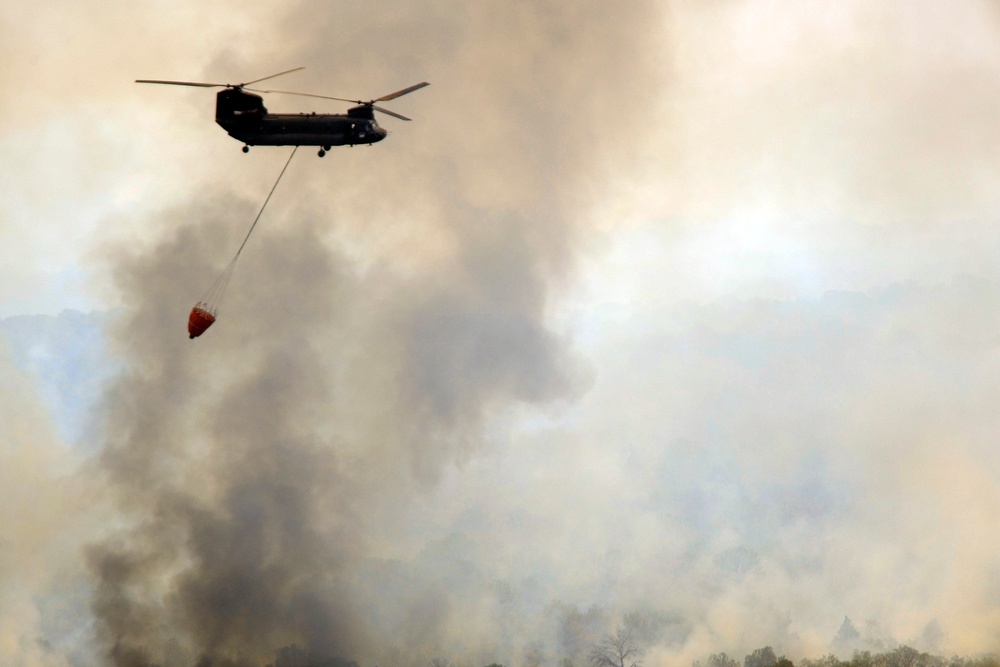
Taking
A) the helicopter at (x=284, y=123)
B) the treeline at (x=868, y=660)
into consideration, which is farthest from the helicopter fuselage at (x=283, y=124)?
the treeline at (x=868, y=660)

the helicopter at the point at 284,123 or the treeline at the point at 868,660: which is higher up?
the helicopter at the point at 284,123

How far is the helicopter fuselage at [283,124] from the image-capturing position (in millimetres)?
57062

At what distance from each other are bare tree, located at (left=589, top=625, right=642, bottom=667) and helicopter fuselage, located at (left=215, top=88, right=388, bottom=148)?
6085 cm

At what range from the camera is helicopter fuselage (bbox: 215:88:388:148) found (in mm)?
57062

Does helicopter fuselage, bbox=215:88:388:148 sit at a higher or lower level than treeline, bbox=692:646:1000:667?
higher

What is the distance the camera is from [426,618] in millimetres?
98812

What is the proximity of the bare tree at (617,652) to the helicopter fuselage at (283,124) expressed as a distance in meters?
60.9

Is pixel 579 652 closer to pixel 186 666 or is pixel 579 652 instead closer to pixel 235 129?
pixel 186 666

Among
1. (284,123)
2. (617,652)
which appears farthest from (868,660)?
(284,123)

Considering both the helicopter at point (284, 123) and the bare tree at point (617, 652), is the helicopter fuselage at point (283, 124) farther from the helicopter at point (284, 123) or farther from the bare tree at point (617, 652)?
the bare tree at point (617, 652)

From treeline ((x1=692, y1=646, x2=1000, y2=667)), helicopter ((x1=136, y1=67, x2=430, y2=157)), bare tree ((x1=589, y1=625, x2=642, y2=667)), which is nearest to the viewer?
helicopter ((x1=136, y1=67, x2=430, y2=157))

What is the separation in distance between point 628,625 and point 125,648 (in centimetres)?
4573

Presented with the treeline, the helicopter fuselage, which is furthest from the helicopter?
the treeline

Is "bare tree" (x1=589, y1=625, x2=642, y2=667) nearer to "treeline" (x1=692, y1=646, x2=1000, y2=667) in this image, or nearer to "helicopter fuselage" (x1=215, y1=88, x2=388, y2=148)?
"treeline" (x1=692, y1=646, x2=1000, y2=667)
